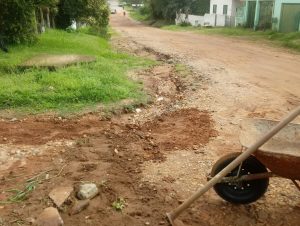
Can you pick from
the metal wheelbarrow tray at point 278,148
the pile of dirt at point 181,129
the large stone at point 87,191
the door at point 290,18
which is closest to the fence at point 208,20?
the door at point 290,18

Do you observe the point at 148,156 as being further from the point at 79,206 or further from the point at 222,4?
the point at 222,4

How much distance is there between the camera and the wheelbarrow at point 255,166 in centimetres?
347

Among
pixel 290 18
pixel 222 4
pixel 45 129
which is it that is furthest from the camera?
pixel 222 4

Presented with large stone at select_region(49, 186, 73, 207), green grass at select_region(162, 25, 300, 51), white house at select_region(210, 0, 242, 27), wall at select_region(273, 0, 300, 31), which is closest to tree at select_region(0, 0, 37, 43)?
large stone at select_region(49, 186, 73, 207)

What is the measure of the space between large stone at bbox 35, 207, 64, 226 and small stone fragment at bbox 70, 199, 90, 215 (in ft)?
0.63

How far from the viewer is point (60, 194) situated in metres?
4.05

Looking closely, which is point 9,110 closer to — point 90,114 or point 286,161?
point 90,114

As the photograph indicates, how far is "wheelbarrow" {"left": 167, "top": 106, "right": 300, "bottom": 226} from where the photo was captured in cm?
347

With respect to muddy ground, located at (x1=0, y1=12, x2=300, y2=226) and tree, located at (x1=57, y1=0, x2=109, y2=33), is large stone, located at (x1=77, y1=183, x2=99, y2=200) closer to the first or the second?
muddy ground, located at (x1=0, y1=12, x2=300, y2=226)

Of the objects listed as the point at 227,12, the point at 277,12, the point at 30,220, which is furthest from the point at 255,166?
the point at 227,12

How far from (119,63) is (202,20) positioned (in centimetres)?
2223

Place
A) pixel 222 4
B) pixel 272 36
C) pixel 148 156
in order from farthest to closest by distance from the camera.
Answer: pixel 222 4
pixel 272 36
pixel 148 156

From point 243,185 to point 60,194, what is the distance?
76.6 inches

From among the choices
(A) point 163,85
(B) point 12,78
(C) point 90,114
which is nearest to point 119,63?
(A) point 163,85
